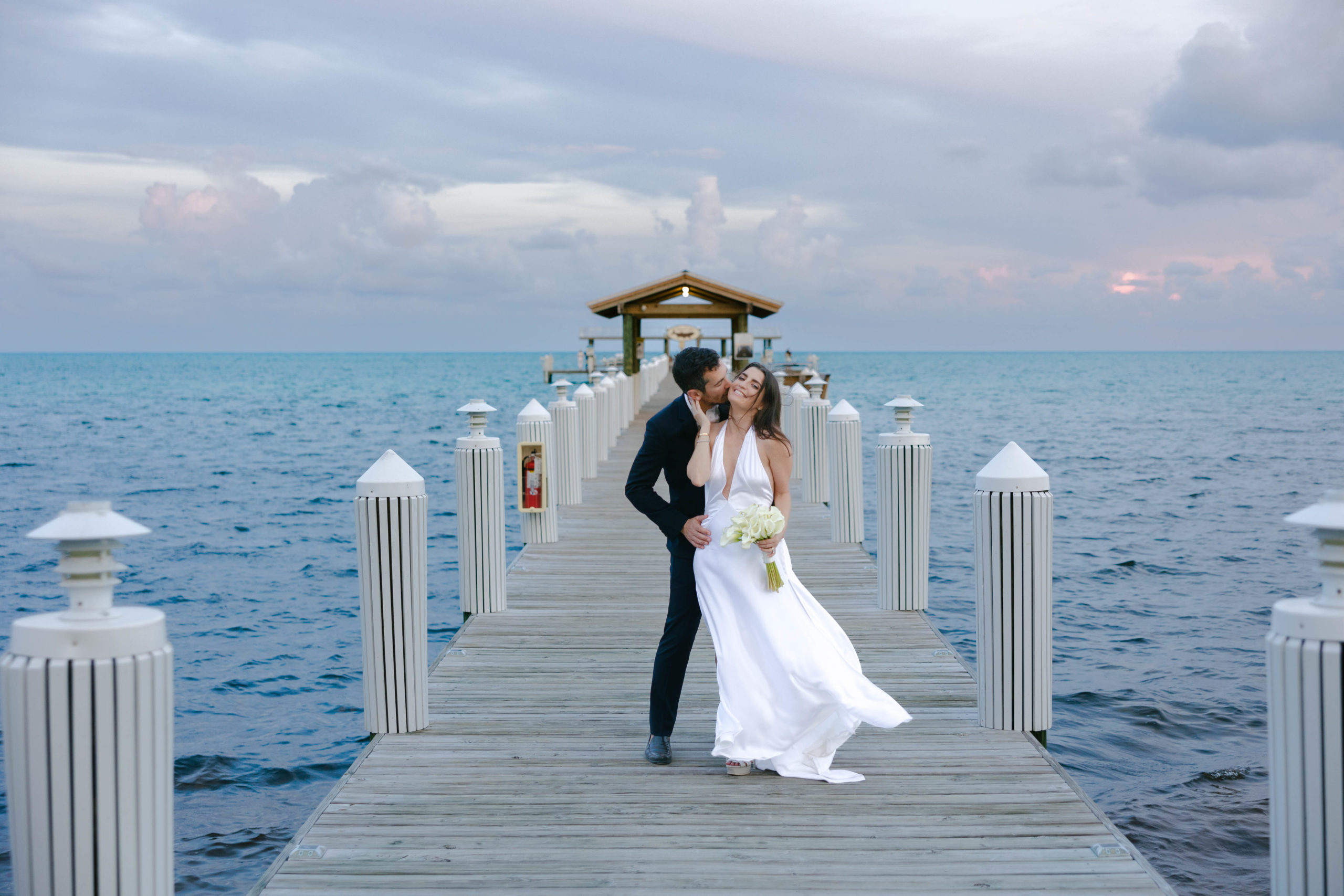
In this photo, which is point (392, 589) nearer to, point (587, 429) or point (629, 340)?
point (587, 429)

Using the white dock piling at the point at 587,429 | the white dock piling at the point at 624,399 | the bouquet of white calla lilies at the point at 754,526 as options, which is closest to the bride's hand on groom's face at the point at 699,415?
the bouquet of white calla lilies at the point at 754,526

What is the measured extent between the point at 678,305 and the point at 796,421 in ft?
49.8

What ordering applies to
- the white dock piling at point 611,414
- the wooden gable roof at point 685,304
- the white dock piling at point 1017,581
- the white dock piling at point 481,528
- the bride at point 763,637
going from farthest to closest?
the wooden gable roof at point 685,304
the white dock piling at point 611,414
the white dock piling at point 481,528
the white dock piling at point 1017,581
the bride at point 763,637

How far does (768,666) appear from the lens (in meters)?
4.82

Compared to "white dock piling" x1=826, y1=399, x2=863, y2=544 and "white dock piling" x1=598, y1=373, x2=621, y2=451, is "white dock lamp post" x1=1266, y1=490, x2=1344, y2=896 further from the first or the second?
"white dock piling" x1=598, y1=373, x2=621, y2=451

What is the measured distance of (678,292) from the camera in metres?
30.5

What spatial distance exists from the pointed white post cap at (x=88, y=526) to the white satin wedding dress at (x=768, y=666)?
8.26 ft

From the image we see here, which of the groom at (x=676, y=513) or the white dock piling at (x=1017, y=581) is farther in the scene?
the white dock piling at (x=1017, y=581)

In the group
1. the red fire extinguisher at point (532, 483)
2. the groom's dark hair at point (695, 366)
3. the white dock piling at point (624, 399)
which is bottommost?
the red fire extinguisher at point (532, 483)

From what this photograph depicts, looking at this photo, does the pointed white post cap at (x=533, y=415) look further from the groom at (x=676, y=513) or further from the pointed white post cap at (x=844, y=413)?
the groom at (x=676, y=513)

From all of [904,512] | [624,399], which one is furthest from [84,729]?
[624,399]

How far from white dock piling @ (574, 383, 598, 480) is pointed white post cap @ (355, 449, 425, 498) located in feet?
31.9

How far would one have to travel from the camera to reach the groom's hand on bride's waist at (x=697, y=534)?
4875mm

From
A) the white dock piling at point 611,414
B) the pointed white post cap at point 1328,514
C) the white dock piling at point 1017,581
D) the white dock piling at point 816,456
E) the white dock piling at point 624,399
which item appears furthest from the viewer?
the white dock piling at point 624,399
